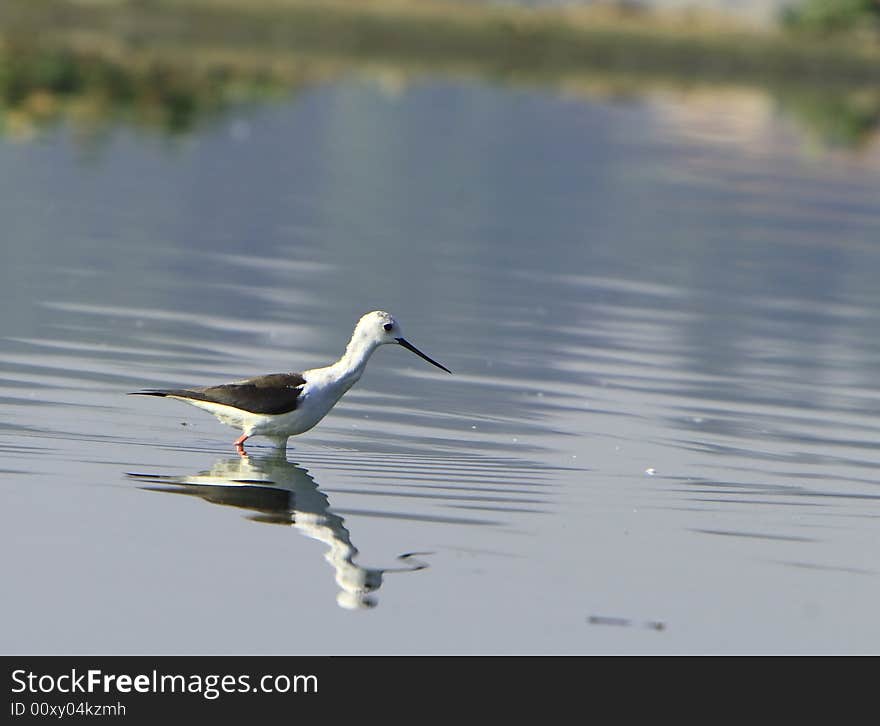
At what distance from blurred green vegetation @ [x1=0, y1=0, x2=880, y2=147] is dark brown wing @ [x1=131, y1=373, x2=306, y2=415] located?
23416 millimetres

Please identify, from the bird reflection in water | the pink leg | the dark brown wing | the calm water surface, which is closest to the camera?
the calm water surface

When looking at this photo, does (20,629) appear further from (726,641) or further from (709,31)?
(709,31)

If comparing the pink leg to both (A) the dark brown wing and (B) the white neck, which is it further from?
(B) the white neck

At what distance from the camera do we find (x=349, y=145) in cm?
3744

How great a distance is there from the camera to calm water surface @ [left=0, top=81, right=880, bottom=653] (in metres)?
8.89

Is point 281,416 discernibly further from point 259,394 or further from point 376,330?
point 376,330

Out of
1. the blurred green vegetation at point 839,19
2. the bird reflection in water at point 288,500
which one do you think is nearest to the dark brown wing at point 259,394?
the bird reflection in water at point 288,500

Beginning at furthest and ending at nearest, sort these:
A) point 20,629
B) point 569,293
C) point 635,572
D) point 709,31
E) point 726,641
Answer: point 709,31 → point 569,293 → point 635,572 → point 726,641 → point 20,629

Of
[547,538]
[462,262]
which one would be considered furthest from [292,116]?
[547,538]

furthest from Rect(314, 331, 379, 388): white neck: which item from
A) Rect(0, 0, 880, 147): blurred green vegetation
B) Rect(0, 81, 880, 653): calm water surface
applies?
Rect(0, 0, 880, 147): blurred green vegetation

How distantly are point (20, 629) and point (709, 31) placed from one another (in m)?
82.0

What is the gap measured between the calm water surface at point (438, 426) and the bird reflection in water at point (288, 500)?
3cm

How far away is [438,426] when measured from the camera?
43.6 feet

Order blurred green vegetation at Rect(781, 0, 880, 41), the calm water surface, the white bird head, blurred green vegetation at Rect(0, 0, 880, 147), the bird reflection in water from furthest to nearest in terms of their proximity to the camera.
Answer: blurred green vegetation at Rect(781, 0, 880, 41) → blurred green vegetation at Rect(0, 0, 880, 147) → the white bird head → the bird reflection in water → the calm water surface
